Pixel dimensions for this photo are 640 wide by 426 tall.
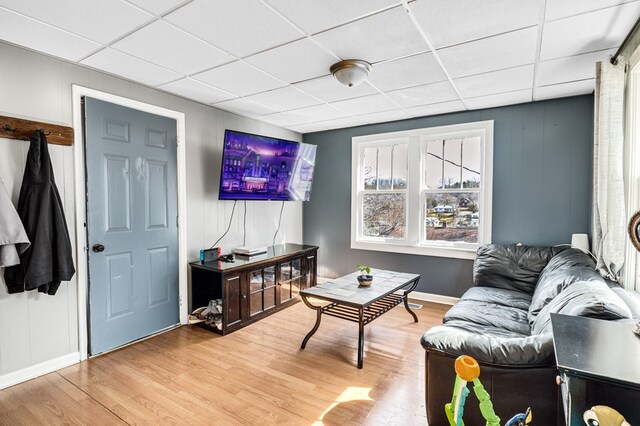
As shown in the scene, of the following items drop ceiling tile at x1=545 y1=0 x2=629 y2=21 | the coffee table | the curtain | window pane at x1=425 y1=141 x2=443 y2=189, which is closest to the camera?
drop ceiling tile at x1=545 y1=0 x2=629 y2=21

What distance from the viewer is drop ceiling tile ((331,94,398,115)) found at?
11.5 feet

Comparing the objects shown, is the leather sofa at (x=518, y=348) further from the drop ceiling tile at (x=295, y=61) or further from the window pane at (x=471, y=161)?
the drop ceiling tile at (x=295, y=61)

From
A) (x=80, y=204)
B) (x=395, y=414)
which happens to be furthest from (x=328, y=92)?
(x=395, y=414)

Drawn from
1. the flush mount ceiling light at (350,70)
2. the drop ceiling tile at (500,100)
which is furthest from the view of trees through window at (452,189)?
the flush mount ceiling light at (350,70)

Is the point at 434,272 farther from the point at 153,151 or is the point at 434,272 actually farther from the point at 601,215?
the point at 153,151

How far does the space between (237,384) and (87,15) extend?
8.42 feet

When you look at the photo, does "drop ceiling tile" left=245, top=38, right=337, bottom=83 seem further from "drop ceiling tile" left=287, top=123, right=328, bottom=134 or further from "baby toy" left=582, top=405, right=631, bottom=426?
"baby toy" left=582, top=405, right=631, bottom=426

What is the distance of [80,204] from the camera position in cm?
263

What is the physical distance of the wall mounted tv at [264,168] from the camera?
353 centimetres

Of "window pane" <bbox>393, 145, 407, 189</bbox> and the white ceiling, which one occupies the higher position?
the white ceiling

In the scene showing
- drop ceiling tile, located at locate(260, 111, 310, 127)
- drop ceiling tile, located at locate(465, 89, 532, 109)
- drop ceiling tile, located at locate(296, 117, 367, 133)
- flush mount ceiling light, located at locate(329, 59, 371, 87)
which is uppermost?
drop ceiling tile, located at locate(296, 117, 367, 133)

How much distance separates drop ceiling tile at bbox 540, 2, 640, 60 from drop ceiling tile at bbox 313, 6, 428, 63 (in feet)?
2.74

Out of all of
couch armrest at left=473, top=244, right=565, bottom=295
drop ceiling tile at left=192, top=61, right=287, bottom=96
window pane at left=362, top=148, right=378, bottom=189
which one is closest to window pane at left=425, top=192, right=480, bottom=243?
couch armrest at left=473, top=244, right=565, bottom=295

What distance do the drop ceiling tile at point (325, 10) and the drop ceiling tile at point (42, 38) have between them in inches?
57.5
